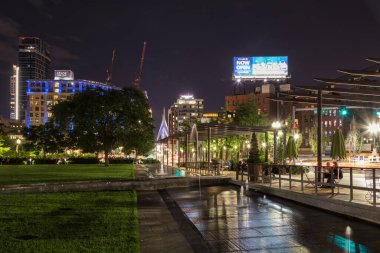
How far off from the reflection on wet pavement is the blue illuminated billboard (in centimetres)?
7562

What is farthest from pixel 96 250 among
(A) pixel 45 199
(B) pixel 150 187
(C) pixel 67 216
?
(B) pixel 150 187

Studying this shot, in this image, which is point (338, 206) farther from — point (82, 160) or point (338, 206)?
point (82, 160)

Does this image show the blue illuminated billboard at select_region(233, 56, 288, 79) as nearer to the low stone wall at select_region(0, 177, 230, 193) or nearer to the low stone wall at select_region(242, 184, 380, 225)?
the low stone wall at select_region(0, 177, 230, 193)

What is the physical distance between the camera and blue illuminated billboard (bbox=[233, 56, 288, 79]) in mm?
89562

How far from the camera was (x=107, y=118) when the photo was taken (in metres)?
51.6

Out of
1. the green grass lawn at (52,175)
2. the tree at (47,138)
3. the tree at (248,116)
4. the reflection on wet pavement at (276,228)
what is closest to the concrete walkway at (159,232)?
the reflection on wet pavement at (276,228)

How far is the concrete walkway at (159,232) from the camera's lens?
28.5 ft

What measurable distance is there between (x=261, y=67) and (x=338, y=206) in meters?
79.2

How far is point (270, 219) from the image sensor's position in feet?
41.8

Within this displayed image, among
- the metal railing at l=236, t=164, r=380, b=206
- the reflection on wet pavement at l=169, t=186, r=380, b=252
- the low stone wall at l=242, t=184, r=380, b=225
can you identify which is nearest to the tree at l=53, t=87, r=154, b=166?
the metal railing at l=236, t=164, r=380, b=206

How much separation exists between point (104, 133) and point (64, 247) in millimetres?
44710

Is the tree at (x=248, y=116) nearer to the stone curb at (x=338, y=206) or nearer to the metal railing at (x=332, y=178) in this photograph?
the metal railing at (x=332, y=178)

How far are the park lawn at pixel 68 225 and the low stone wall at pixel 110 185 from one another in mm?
3028

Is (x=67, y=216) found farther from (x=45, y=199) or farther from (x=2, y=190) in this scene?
(x=2, y=190)
